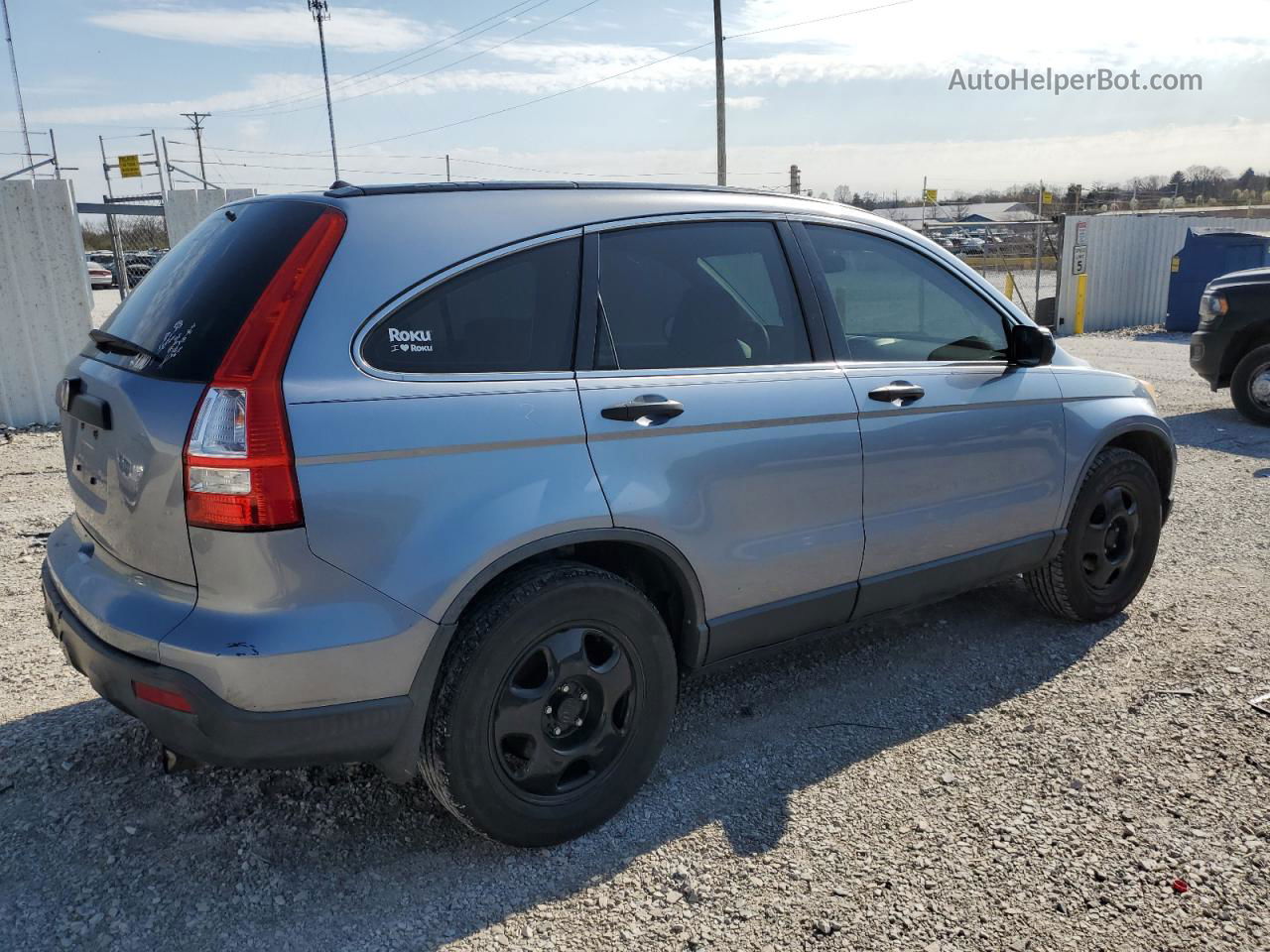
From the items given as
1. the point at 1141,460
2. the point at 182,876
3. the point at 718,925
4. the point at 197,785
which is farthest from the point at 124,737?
the point at 1141,460

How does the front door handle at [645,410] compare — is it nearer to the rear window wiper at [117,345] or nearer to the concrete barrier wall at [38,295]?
the rear window wiper at [117,345]

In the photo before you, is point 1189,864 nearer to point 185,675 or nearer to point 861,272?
point 861,272

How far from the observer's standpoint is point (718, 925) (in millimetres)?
2514

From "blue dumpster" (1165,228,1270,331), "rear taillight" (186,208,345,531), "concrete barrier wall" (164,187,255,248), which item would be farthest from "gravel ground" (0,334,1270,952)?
"blue dumpster" (1165,228,1270,331)

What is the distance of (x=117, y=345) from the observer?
273 cm

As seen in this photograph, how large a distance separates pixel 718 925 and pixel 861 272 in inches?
89.0

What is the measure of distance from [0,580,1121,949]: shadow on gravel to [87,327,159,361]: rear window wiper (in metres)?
1.36

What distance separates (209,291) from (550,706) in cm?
143

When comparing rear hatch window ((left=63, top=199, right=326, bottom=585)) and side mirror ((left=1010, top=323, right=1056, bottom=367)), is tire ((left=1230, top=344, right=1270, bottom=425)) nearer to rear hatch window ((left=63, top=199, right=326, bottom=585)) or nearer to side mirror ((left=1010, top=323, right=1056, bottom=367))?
side mirror ((left=1010, top=323, right=1056, bottom=367))

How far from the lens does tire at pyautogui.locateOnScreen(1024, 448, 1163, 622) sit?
13.9ft

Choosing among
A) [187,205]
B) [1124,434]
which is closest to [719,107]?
[187,205]

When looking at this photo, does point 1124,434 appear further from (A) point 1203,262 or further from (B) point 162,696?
(A) point 1203,262

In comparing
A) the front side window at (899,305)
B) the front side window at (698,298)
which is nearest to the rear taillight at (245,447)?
the front side window at (698,298)

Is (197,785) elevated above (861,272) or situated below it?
below
